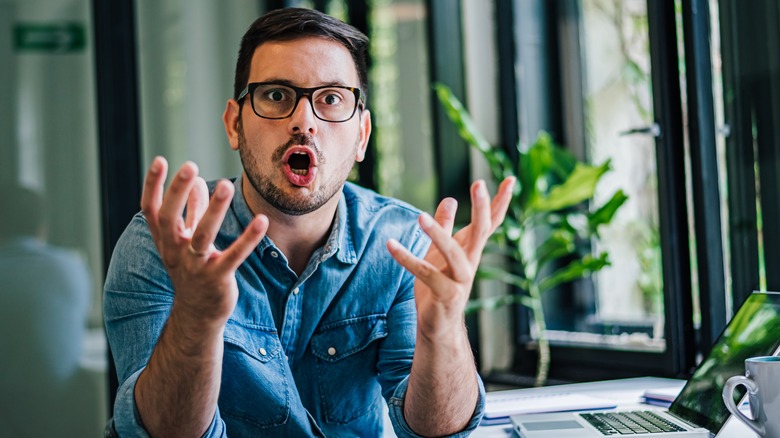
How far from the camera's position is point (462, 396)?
1.19 metres

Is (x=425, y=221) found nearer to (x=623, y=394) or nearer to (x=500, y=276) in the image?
(x=623, y=394)

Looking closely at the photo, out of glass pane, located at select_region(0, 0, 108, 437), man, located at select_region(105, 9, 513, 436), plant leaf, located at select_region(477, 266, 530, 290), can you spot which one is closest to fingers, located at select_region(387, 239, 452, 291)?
man, located at select_region(105, 9, 513, 436)

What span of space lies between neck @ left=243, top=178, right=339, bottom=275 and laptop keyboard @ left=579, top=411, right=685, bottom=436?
1.84ft

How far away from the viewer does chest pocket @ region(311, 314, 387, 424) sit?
1.43 metres

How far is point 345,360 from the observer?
1.43 metres

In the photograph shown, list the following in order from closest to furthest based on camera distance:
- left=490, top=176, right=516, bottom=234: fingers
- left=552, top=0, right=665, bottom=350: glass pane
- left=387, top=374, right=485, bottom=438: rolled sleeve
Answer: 1. left=490, top=176, right=516, bottom=234: fingers
2. left=387, top=374, right=485, bottom=438: rolled sleeve
3. left=552, top=0, right=665, bottom=350: glass pane

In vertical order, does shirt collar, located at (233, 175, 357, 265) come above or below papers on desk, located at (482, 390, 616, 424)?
above

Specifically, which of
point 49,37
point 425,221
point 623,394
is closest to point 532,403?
point 623,394

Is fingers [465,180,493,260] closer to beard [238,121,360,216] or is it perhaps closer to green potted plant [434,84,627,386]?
beard [238,121,360,216]

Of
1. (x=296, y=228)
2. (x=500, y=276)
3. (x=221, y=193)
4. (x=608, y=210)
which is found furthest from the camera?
(x=500, y=276)

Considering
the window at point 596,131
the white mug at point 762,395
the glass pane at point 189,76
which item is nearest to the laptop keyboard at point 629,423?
the white mug at point 762,395

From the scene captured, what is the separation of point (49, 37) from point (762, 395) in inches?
110

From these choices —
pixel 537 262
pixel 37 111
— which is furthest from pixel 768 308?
pixel 37 111

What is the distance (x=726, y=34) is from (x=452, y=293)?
4.26 ft
